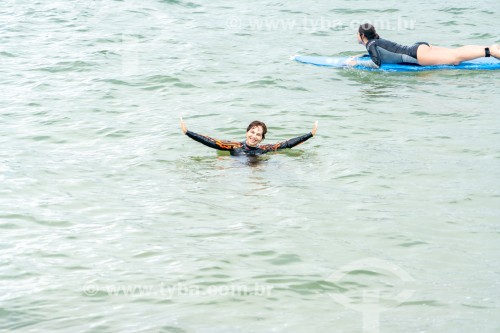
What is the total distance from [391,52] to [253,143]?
5.69 metres

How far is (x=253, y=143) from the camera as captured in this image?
12.5 m

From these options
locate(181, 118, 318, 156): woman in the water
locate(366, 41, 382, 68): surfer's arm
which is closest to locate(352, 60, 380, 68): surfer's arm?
locate(366, 41, 382, 68): surfer's arm

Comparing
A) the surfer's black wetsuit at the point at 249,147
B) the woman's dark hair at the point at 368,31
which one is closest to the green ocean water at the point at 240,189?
the surfer's black wetsuit at the point at 249,147

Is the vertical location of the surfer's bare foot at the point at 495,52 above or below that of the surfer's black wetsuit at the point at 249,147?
above

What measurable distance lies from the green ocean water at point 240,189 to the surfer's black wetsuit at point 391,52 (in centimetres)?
47

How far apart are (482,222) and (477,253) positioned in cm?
99

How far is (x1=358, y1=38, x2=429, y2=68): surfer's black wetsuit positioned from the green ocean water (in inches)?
18.4

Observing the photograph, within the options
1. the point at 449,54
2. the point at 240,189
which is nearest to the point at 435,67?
the point at 449,54

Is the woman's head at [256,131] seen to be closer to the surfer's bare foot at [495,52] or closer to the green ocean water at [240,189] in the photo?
the green ocean water at [240,189]

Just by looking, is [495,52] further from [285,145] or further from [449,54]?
[285,145]

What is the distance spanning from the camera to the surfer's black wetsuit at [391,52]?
17.0 metres

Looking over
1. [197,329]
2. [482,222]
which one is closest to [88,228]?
[197,329]

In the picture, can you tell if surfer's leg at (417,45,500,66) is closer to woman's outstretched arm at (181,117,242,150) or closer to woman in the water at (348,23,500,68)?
woman in the water at (348,23,500,68)

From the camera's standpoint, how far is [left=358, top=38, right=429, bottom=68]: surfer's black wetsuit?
55.9 feet
